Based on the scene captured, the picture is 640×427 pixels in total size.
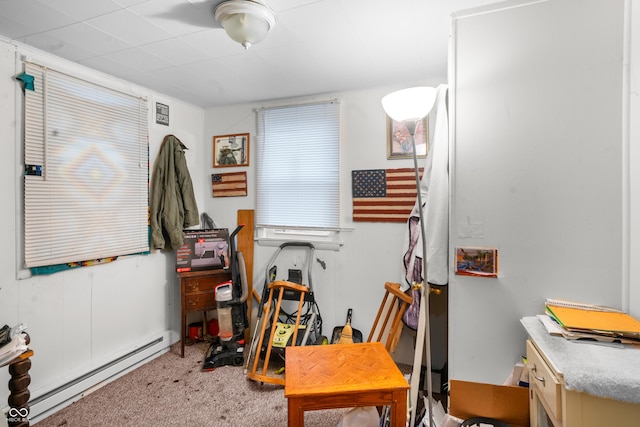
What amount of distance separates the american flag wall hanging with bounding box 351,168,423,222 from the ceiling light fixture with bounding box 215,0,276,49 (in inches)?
56.2

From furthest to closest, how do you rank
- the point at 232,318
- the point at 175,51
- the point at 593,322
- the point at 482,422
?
1. the point at 232,318
2. the point at 175,51
3. the point at 482,422
4. the point at 593,322

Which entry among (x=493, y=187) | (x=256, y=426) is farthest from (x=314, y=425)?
(x=493, y=187)

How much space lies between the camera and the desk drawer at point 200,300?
2.77 m

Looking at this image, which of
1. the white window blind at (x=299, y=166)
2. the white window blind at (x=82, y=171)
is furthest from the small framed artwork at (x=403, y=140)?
the white window blind at (x=82, y=171)

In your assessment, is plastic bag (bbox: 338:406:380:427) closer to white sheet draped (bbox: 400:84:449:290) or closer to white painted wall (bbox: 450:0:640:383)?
white painted wall (bbox: 450:0:640:383)

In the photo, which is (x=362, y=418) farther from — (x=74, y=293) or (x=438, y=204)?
(x=74, y=293)

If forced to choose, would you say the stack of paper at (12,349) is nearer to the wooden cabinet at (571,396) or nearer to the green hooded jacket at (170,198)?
the green hooded jacket at (170,198)

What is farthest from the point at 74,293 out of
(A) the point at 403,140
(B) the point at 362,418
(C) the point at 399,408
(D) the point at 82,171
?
(A) the point at 403,140

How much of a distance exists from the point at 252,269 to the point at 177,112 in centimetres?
170

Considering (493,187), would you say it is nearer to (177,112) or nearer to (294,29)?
(294,29)

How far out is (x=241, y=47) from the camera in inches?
77.2

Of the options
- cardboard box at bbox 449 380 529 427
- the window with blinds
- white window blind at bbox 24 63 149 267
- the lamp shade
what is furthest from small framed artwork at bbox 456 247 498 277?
white window blind at bbox 24 63 149 267

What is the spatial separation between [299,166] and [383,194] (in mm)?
838

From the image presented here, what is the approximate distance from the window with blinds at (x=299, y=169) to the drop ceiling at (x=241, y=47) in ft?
1.14
